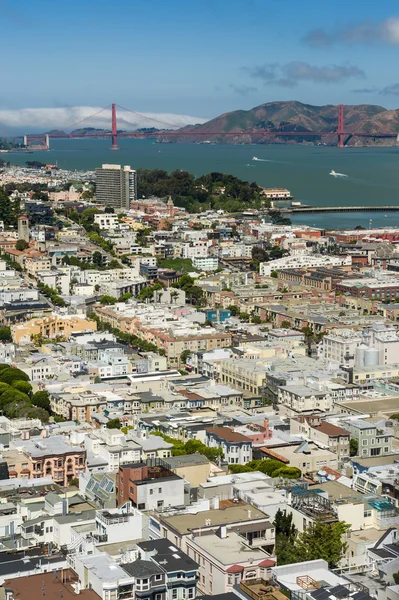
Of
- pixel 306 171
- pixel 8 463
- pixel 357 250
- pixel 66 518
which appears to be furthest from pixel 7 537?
pixel 306 171

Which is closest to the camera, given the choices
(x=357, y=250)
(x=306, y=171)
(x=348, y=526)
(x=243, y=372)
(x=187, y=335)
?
(x=348, y=526)

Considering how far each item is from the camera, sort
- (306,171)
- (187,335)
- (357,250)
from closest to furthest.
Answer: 1. (187,335)
2. (357,250)
3. (306,171)

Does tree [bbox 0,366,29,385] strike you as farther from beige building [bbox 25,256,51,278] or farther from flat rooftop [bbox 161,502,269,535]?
beige building [bbox 25,256,51,278]

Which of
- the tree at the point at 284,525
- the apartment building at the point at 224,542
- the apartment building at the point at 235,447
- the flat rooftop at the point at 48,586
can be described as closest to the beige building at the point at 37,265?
the apartment building at the point at 235,447

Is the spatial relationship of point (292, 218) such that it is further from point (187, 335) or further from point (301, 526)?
point (301, 526)

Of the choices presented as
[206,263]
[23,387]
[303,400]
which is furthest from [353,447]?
[206,263]

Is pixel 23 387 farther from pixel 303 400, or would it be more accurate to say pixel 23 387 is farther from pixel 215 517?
pixel 215 517
